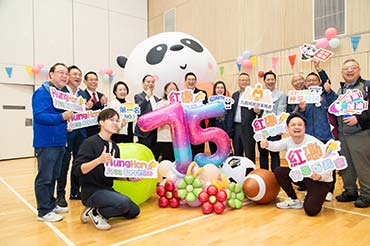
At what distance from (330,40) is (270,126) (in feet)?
10.1

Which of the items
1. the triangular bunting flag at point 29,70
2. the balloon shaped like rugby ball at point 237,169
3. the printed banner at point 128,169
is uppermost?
the triangular bunting flag at point 29,70

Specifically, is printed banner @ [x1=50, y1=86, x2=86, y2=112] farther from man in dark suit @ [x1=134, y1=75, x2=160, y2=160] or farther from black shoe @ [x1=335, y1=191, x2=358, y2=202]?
black shoe @ [x1=335, y1=191, x2=358, y2=202]

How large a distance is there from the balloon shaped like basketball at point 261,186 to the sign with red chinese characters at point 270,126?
0.38 m

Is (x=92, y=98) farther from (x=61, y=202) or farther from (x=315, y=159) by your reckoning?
(x=315, y=159)

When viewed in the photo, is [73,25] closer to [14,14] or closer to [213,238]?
[14,14]

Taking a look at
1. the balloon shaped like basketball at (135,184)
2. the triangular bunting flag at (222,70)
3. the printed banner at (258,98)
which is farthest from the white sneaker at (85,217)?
the triangular bunting flag at (222,70)

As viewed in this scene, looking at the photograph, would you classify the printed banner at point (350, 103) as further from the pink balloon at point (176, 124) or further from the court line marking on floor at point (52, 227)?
the court line marking on floor at point (52, 227)

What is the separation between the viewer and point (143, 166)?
273 centimetres

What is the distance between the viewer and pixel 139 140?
397 centimetres

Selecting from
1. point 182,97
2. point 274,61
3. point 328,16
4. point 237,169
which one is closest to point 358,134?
point 237,169

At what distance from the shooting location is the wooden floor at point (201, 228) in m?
2.34

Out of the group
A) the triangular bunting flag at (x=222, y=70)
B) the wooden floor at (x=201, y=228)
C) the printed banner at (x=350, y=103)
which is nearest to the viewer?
the wooden floor at (x=201, y=228)

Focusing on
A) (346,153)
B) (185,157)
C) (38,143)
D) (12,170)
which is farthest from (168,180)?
(12,170)

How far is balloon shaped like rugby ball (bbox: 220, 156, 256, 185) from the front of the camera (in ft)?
10.9
